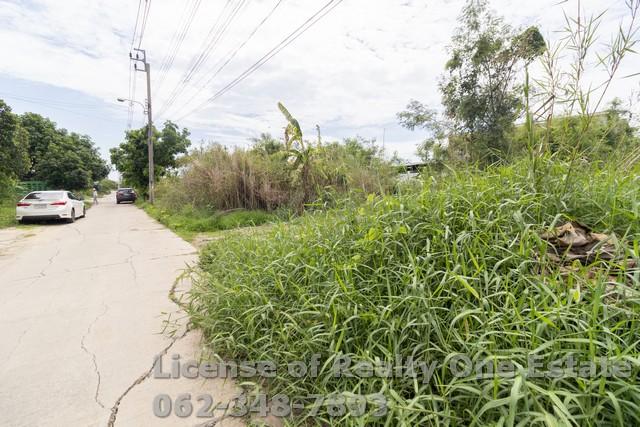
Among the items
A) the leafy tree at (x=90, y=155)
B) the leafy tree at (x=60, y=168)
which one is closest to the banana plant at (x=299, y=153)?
the leafy tree at (x=60, y=168)

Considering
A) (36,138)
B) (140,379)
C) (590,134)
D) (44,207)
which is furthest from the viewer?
(36,138)

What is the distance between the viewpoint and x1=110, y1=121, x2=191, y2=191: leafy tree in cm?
2133

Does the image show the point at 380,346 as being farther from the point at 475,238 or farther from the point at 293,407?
the point at 475,238

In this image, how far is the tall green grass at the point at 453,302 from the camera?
1.21 meters

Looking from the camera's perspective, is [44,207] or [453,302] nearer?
[453,302]

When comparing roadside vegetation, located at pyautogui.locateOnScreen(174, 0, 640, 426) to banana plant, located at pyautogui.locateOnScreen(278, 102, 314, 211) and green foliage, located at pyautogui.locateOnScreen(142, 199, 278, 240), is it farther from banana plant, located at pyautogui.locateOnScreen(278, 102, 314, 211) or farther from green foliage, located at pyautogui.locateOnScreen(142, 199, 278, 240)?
banana plant, located at pyautogui.locateOnScreen(278, 102, 314, 211)

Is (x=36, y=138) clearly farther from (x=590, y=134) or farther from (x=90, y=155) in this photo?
(x=590, y=134)

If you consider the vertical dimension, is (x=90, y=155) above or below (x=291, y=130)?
above

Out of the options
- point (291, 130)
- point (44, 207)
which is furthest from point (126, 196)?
point (291, 130)

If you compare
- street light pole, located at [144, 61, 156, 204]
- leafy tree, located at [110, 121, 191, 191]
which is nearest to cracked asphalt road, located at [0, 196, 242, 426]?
street light pole, located at [144, 61, 156, 204]

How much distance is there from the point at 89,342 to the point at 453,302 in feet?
9.83

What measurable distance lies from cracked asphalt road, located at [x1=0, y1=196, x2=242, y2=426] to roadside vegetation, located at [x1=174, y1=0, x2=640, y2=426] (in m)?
0.43

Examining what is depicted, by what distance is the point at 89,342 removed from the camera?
7.96 ft

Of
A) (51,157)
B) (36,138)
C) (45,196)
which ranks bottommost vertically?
(45,196)
